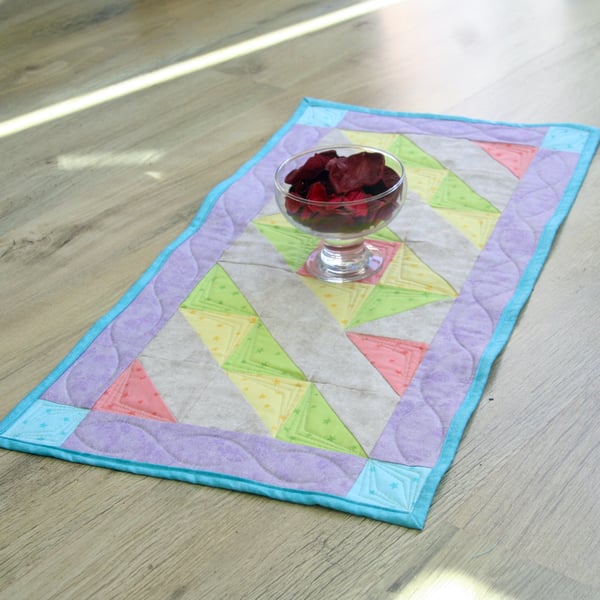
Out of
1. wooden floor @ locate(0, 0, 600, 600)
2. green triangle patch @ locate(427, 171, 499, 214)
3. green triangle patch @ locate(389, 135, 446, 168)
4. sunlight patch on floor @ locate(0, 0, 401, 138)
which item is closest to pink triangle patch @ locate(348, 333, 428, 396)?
wooden floor @ locate(0, 0, 600, 600)

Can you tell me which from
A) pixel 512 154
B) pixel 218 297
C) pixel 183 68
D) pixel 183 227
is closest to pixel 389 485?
pixel 218 297

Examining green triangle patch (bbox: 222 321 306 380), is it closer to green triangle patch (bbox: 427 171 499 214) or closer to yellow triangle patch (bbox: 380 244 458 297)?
yellow triangle patch (bbox: 380 244 458 297)

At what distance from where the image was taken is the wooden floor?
3.11 feet

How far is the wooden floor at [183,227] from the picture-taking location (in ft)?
3.11

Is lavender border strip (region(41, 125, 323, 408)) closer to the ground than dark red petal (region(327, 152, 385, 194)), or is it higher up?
closer to the ground

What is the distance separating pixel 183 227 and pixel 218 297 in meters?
0.24

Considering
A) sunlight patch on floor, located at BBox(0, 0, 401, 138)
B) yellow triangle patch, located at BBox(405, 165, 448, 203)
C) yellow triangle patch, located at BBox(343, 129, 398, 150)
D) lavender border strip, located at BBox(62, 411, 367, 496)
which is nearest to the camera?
lavender border strip, located at BBox(62, 411, 367, 496)

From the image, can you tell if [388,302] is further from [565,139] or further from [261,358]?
[565,139]

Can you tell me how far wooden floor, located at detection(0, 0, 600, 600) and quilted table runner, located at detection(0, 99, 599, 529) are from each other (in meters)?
0.03

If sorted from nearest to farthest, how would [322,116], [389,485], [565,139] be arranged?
[389,485] → [565,139] → [322,116]

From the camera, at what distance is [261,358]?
1.23 metres

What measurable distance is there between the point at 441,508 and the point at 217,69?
4.53 ft

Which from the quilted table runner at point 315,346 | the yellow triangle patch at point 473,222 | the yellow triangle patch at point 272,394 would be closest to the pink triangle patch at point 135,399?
the quilted table runner at point 315,346

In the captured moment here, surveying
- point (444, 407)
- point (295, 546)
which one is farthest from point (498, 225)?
point (295, 546)
